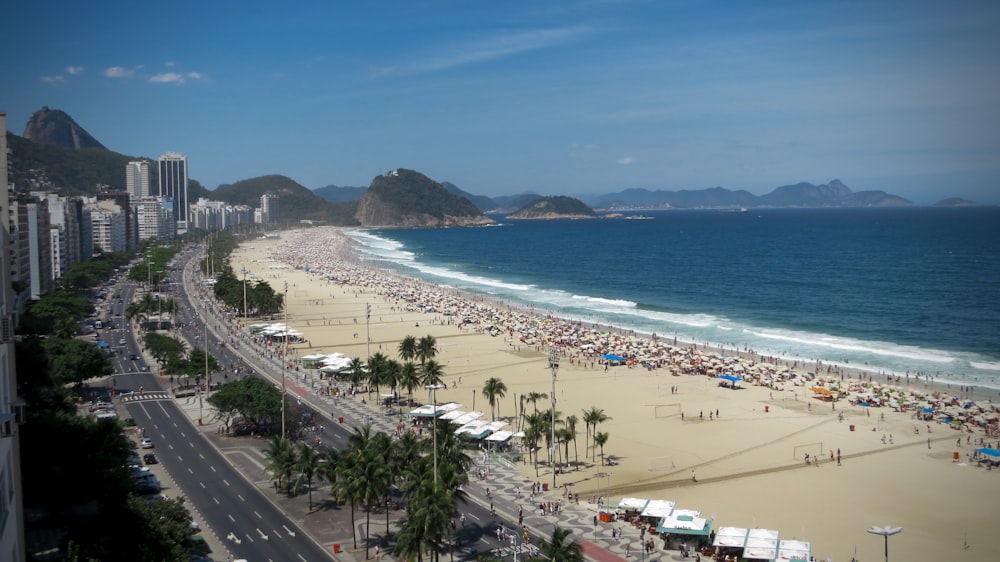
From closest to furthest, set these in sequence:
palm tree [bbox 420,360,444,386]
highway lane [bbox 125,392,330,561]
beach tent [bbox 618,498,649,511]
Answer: highway lane [bbox 125,392,330,561] < beach tent [bbox 618,498,649,511] < palm tree [bbox 420,360,444,386]

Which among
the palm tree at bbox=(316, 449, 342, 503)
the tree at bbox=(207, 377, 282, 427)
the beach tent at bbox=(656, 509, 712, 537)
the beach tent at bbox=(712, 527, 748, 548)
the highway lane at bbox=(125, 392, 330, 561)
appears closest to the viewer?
the highway lane at bbox=(125, 392, 330, 561)

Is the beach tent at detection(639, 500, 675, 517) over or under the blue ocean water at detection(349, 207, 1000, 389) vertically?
under

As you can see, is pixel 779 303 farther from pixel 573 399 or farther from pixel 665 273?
pixel 573 399

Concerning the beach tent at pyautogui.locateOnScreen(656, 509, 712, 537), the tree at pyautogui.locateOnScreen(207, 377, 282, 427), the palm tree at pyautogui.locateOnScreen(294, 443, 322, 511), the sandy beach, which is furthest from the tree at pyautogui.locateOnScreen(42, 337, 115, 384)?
the beach tent at pyautogui.locateOnScreen(656, 509, 712, 537)

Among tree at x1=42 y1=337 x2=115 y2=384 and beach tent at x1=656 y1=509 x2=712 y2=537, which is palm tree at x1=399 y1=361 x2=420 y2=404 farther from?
beach tent at x1=656 y1=509 x2=712 y2=537

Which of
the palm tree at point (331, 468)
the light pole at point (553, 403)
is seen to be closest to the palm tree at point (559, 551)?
the palm tree at point (331, 468)
